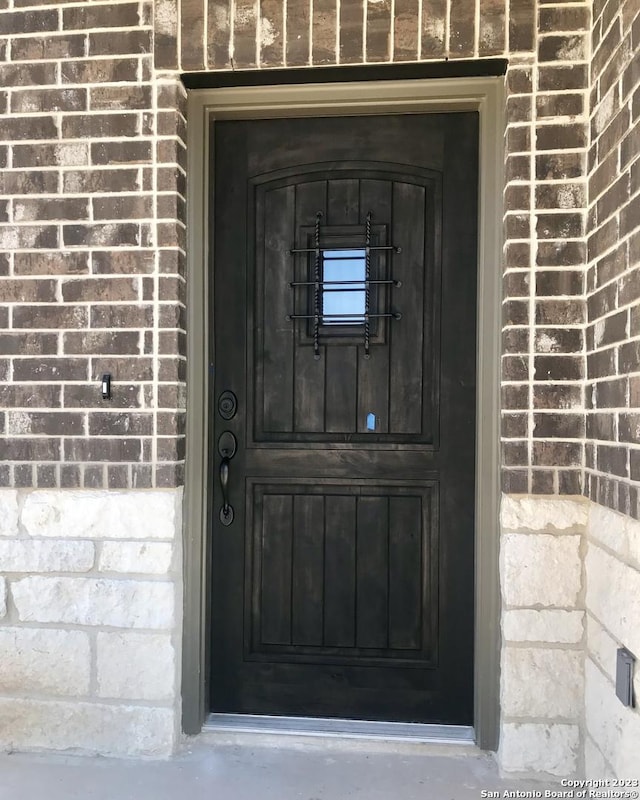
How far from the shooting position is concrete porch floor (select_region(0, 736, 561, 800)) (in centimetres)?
210

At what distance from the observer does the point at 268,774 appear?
2193 mm

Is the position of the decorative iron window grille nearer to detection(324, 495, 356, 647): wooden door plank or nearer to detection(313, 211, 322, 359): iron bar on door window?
detection(313, 211, 322, 359): iron bar on door window

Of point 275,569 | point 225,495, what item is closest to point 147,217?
point 225,495

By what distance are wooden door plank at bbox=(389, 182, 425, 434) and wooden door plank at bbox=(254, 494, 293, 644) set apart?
1.91ft

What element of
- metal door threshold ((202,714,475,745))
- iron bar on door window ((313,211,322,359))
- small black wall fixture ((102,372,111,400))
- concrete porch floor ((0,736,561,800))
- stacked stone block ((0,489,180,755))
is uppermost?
iron bar on door window ((313,211,322,359))

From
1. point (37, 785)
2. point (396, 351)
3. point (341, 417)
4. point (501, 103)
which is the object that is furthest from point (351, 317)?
point (37, 785)

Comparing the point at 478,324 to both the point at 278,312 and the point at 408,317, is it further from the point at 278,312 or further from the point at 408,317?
the point at 278,312

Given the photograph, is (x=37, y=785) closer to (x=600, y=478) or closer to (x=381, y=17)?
(x=600, y=478)

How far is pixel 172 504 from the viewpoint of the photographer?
2301mm

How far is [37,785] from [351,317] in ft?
6.80

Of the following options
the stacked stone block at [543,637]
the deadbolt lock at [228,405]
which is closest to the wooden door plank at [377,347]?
the deadbolt lock at [228,405]

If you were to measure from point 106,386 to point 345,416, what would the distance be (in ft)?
3.08

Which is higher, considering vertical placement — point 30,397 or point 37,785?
point 30,397

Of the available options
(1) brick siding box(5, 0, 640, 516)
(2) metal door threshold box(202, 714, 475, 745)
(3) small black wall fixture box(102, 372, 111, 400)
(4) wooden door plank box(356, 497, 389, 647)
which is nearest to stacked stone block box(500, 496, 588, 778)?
(1) brick siding box(5, 0, 640, 516)
